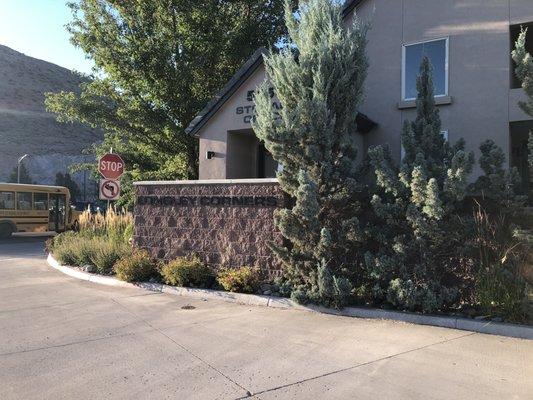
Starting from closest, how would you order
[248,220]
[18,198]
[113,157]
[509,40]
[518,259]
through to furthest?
[518,259], [248,220], [509,40], [113,157], [18,198]

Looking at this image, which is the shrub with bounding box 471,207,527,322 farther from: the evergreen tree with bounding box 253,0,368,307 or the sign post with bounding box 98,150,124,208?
the sign post with bounding box 98,150,124,208

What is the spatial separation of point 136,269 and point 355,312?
5.15 m

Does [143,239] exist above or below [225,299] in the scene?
above

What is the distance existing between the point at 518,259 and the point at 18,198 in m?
24.0

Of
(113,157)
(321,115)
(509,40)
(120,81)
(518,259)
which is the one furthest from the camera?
(120,81)

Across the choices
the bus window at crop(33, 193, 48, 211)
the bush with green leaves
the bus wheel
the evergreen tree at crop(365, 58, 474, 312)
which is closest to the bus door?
the bus window at crop(33, 193, 48, 211)

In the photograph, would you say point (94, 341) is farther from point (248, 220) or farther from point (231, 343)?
point (248, 220)

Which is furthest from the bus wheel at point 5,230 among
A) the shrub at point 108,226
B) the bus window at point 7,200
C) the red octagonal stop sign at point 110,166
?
the red octagonal stop sign at point 110,166

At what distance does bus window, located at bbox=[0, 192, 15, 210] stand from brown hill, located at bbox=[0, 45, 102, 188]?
52.8m

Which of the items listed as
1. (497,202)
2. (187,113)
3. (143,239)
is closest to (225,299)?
(143,239)

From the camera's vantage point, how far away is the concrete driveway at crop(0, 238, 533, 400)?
4.95 meters

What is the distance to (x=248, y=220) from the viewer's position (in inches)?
407

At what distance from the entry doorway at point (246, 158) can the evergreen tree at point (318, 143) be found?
589 cm

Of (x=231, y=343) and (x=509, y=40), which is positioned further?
(x=509, y=40)
